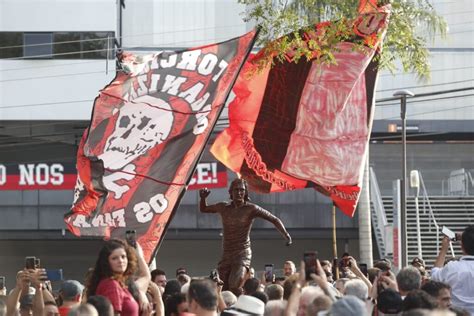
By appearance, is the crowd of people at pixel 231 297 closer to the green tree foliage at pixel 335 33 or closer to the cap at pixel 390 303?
the cap at pixel 390 303

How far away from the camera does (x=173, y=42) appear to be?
51.3m

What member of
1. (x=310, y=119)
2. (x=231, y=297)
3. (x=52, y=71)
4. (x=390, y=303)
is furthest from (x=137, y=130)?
(x=52, y=71)

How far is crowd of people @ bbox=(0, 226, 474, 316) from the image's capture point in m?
8.38

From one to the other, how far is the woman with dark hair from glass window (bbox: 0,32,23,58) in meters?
39.9

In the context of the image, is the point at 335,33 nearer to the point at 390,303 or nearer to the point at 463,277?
the point at 463,277

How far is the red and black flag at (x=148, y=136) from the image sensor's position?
51.6 ft

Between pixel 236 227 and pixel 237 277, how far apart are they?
649 mm

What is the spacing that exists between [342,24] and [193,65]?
2.12m

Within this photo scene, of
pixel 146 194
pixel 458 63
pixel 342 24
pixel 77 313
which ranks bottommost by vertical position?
pixel 77 313

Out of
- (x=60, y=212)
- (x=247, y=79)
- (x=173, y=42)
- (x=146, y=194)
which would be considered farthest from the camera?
(x=173, y=42)

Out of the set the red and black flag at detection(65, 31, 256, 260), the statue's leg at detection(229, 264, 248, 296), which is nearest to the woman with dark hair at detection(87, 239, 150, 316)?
the red and black flag at detection(65, 31, 256, 260)

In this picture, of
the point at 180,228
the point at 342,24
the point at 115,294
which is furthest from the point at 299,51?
the point at 180,228

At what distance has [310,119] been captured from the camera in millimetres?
17781

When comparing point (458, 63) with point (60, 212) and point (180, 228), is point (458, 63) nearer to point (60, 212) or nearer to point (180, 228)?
point (180, 228)
